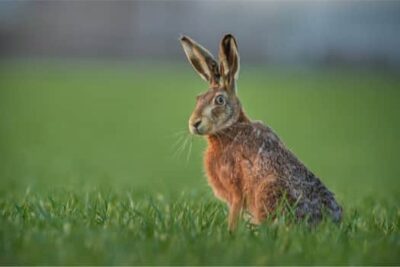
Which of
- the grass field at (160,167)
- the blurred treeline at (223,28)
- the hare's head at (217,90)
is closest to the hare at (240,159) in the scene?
the hare's head at (217,90)

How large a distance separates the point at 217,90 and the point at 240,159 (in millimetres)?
375

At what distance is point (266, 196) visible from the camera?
15.2ft

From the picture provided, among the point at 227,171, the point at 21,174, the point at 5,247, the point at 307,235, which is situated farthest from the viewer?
the point at 21,174

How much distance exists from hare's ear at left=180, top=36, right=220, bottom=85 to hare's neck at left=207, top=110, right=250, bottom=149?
0.24m

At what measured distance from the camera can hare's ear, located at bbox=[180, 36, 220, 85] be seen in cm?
478

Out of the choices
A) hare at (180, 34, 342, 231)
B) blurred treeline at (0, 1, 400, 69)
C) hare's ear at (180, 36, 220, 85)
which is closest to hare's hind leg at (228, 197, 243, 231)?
hare at (180, 34, 342, 231)

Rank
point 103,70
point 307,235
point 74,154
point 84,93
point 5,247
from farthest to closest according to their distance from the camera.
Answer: point 103,70 → point 84,93 → point 74,154 → point 307,235 → point 5,247

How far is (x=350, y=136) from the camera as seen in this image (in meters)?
13.3

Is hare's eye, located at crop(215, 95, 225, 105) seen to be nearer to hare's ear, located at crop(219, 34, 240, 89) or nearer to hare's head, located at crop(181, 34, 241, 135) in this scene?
hare's head, located at crop(181, 34, 241, 135)

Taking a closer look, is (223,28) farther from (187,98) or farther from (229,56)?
(187,98)

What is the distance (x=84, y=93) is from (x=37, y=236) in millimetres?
18607

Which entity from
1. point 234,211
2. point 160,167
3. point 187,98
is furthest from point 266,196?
point 187,98

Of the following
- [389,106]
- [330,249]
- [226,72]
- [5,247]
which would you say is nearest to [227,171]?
[226,72]

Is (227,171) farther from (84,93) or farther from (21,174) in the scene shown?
(84,93)
